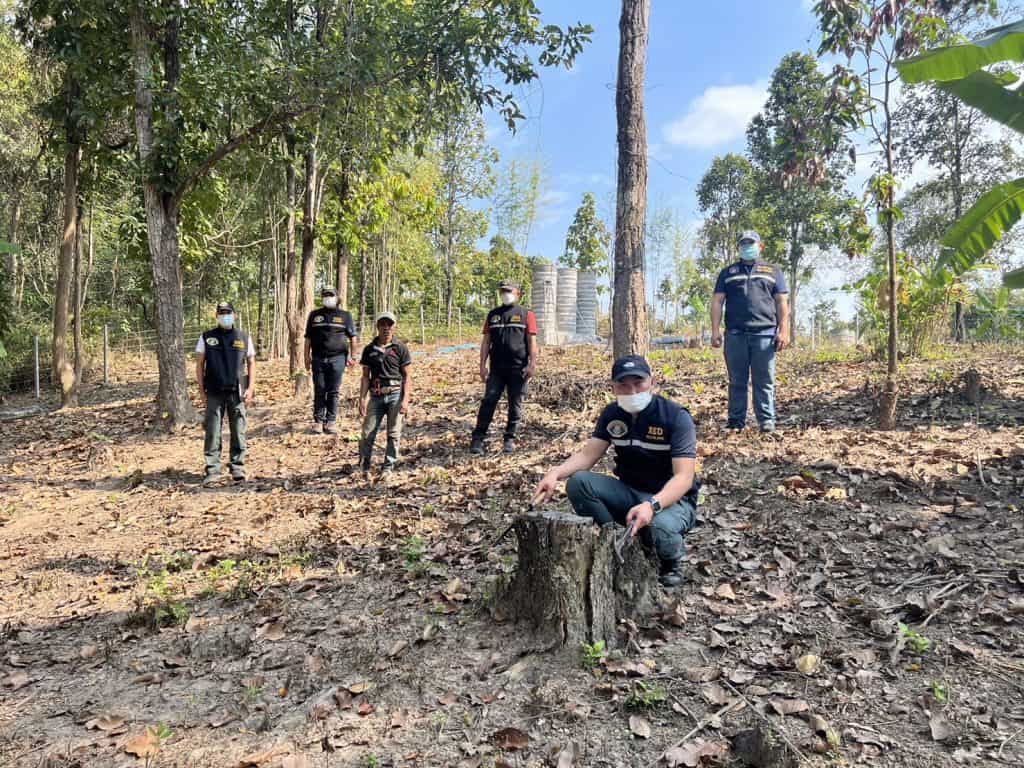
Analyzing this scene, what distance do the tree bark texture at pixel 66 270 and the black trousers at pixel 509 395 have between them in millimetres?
9878

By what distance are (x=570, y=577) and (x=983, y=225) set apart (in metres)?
3.76

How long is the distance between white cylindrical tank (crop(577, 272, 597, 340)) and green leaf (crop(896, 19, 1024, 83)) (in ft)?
63.7

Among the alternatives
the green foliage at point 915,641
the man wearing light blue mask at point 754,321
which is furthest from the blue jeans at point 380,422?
the green foliage at point 915,641

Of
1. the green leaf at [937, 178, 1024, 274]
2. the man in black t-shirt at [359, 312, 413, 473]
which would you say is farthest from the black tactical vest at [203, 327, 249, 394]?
the green leaf at [937, 178, 1024, 274]

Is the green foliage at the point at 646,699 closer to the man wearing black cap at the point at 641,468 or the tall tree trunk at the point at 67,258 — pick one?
the man wearing black cap at the point at 641,468

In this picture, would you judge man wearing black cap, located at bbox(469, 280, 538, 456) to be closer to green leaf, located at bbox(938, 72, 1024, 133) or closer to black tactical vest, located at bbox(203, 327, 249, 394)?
black tactical vest, located at bbox(203, 327, 249, 394)

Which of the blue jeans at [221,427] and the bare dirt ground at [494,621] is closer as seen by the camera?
the bare dirt ground at [494,621]

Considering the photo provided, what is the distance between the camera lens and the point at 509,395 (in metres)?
6.98

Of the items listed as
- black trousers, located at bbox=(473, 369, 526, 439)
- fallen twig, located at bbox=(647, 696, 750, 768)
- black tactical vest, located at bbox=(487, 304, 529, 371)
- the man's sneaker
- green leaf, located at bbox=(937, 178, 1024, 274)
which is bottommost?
fallen twig, located at bbox=(647, 696, 750, 768)

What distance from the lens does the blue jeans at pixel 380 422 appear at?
6.63m

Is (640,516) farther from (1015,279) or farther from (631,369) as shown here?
(1015,279)

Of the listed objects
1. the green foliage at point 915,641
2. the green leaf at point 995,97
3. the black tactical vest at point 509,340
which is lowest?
the green foliage at point 915,641

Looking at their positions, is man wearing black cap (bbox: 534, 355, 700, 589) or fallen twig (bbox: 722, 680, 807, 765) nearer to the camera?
fallen twig (bbox: 722, 680, 807, 765)

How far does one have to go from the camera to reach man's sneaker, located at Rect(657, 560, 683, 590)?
367 centimetres
